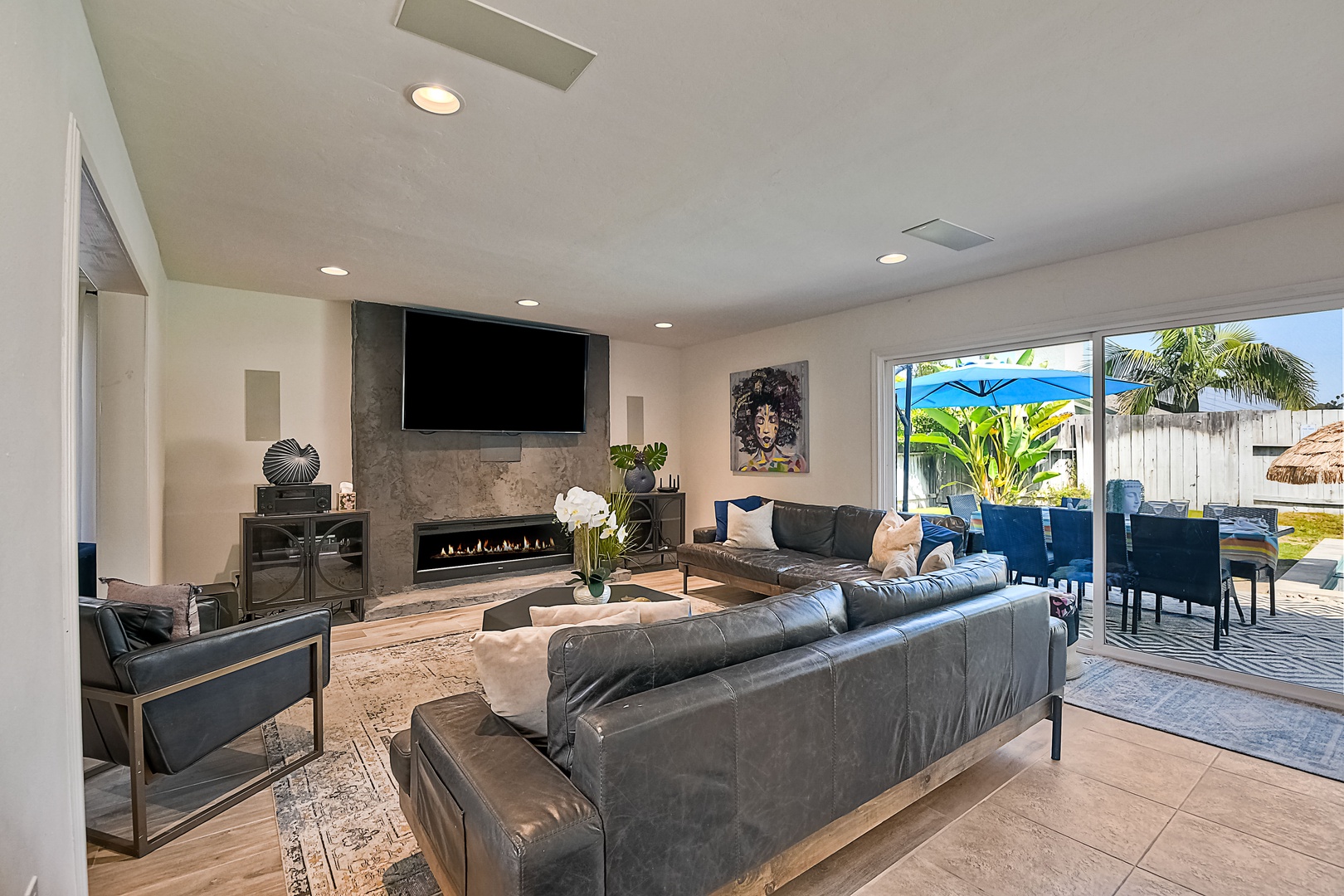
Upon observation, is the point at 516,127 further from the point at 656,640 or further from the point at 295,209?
the point at 656,640

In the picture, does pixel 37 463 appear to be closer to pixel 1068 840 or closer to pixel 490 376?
pixel 1068 840

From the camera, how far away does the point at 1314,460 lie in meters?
3.20

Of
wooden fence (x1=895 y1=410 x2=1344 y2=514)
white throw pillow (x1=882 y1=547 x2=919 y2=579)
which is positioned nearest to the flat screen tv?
white throw pillow (x1=882 y1=547 x2=919 y2=579)

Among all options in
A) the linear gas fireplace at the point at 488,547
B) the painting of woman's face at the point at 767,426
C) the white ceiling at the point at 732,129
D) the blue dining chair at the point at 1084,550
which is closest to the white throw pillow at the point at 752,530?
the painting of woman's face at the point at 767,426

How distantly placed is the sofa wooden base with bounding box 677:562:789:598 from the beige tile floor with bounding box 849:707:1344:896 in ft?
7.02

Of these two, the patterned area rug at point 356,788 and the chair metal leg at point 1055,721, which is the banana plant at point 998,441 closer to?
the chair metal leg at point 1055,721

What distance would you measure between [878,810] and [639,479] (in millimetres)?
4990

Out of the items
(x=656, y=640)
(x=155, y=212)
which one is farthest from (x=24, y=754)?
(x=155, y=212)

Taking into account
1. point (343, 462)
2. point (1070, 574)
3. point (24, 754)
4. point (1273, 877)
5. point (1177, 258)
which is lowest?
point (1273, 877)

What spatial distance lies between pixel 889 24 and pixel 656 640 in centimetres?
184

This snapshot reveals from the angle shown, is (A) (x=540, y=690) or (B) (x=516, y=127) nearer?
(A) (x=540, y=690)

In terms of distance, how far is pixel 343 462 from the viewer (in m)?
5.25

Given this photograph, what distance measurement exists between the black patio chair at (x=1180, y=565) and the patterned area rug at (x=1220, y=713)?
1.32 feet

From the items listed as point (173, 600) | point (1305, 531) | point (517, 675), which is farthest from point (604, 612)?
point (1305, 531)
